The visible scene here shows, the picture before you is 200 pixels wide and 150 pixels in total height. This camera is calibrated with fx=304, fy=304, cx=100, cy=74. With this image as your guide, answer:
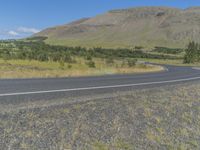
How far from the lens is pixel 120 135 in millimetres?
7375

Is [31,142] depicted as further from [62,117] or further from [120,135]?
[120,135]

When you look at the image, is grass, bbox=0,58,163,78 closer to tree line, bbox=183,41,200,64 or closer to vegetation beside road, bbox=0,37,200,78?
vegetation beside road, bbox=0,37,200,78

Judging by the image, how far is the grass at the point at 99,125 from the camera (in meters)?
6.37

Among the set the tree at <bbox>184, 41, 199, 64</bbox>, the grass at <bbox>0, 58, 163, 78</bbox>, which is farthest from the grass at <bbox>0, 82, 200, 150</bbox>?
the tree at <bbox>184, 41, 199, 64</bbox>

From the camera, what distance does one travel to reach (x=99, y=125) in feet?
24.8

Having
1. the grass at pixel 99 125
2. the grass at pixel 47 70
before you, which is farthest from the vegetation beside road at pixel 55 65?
the grass at pixel 99 125

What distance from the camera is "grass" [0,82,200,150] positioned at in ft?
20.9

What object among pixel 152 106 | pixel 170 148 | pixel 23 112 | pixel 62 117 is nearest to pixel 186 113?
pixel 152 106

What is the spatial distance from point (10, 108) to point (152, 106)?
15.5 ft

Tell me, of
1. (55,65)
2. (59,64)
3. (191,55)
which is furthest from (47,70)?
(191,55)

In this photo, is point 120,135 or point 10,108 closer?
point 120,135

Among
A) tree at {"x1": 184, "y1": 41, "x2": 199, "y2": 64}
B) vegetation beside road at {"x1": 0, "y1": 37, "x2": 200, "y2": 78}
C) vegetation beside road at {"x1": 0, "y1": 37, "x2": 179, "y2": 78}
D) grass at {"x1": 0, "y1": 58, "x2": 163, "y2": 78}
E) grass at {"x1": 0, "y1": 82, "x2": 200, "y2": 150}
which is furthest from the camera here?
tree at {"x1": 184, "y1": 41, "x2": 199, "y2": 64}

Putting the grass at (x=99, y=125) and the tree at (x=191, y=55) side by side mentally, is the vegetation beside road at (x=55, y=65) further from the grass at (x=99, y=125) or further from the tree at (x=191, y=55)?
the tree at (x=191, y=55)

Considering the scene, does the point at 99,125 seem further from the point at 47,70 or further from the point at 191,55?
the point at 191,55
